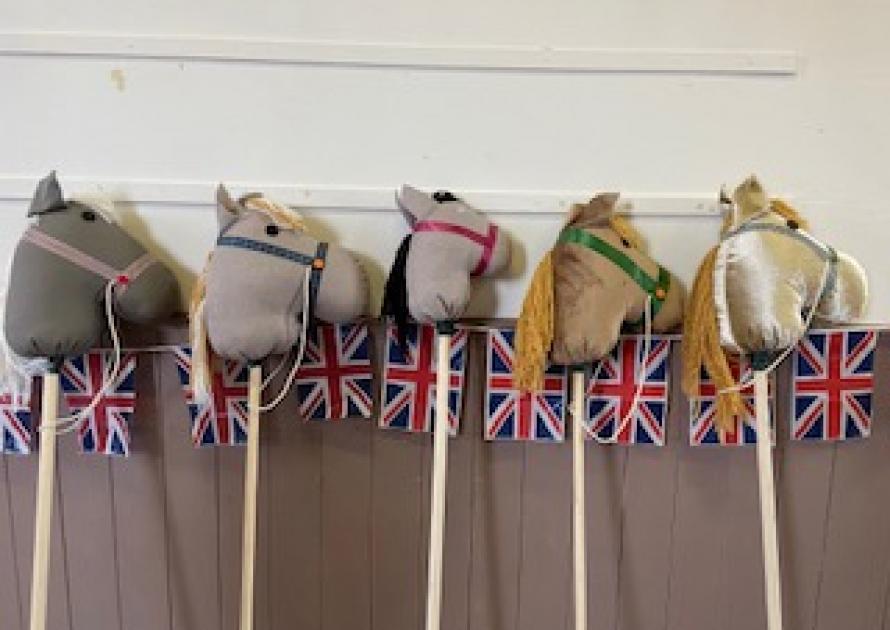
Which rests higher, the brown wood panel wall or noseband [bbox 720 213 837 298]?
noseband [bbox 720 213 837 298]

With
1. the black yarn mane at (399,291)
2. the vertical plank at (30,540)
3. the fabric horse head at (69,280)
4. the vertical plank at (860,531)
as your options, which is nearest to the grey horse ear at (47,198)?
the fabric horse head at (69,280)

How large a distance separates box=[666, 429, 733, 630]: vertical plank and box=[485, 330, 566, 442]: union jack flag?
0.69 feet

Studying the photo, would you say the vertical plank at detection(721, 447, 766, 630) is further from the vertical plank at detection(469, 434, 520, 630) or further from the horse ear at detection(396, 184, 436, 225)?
the horse ear at detection(396, 184, 436, 225)

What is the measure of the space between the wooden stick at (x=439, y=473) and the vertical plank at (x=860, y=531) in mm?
629

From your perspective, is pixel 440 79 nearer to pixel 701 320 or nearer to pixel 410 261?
pixel 410 261

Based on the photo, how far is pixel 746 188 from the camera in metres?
1.21

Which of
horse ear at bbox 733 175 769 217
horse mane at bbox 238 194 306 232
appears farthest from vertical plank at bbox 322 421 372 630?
horse ear at bbox 733 175 769 217

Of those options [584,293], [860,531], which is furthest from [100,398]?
[860,531]

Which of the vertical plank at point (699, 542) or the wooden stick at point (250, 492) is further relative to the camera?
the vertical plank at point (699, 542)

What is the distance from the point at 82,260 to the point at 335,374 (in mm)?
394

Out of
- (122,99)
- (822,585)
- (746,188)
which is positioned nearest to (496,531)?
(822,585)

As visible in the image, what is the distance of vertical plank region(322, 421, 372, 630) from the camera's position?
135cm

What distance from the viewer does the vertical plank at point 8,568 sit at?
1.36m

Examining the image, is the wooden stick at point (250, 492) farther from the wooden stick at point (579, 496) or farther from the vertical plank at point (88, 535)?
the wooden stick at point (579, 496)
